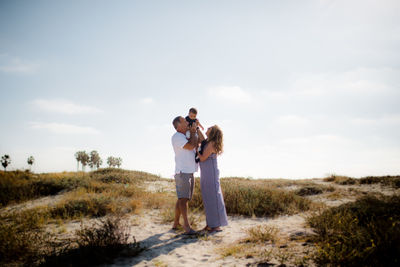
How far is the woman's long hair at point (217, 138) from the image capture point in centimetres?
544

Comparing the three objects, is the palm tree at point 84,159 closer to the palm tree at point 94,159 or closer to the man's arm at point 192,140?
the palm tree at point 94,159

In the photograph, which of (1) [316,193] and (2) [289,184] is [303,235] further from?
(2) [289,184]

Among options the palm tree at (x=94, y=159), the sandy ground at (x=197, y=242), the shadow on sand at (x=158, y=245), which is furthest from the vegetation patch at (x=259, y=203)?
the palm tree at (x=94, y=159)

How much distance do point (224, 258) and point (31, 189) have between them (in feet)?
37.6

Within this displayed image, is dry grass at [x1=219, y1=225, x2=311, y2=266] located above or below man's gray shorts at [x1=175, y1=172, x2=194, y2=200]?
below

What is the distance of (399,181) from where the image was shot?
553 inches

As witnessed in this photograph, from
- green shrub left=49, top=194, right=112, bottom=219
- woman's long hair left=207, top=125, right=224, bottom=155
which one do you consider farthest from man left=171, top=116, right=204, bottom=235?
green shrub left=49, top=194, right=112, bottom=219

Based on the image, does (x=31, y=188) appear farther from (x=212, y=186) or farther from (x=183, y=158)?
(x=212, y=186)

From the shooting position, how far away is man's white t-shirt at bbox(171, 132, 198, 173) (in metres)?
5.11

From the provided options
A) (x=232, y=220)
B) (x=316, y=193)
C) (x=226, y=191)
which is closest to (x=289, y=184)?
(x=316, y=193)

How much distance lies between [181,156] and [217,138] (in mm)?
956

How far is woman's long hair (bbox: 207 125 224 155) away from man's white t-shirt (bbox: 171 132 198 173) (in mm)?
613

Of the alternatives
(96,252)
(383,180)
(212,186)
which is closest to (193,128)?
(212,186)

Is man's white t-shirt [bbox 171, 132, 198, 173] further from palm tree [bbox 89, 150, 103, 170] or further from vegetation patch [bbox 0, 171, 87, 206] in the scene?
palm tree [bbox 89, 150, 103, 170]
